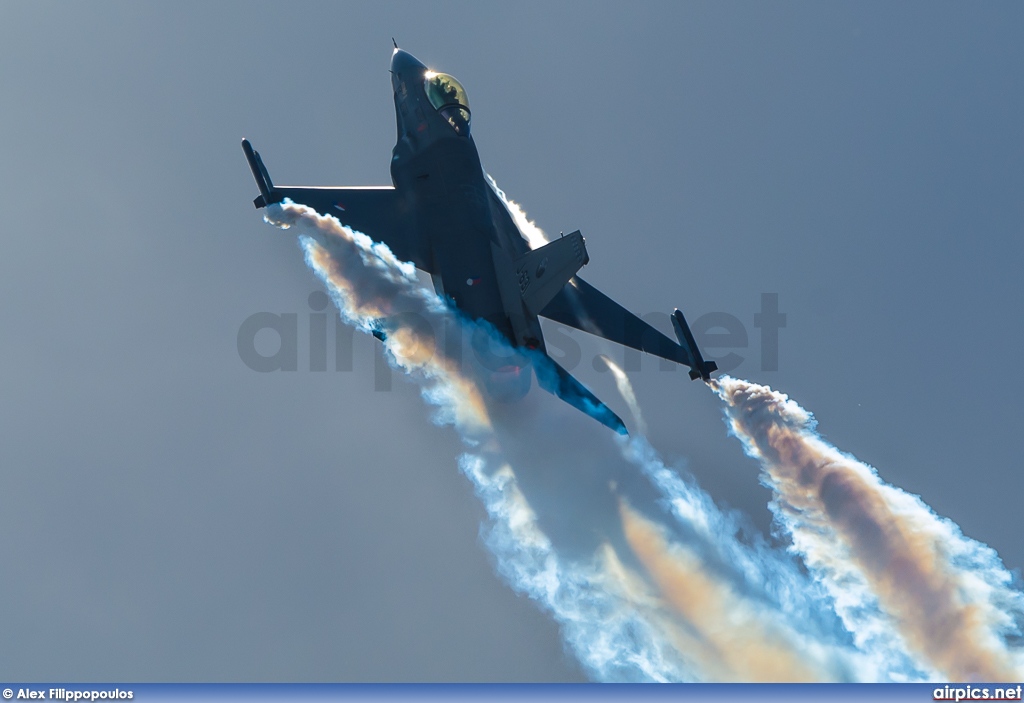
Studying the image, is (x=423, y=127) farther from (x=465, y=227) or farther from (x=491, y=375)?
(x=491, y=375)

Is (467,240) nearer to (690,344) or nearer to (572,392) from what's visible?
(572,392)

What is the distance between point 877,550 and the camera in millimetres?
31719

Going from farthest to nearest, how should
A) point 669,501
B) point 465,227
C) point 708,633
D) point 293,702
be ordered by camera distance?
point 465,227 < point 669,501 < point 708,633 < point 293,702

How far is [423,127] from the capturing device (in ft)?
129

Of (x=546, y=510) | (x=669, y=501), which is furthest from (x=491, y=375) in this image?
(x=669, y=501)

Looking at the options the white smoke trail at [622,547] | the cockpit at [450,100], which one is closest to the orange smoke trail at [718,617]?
the white smoke trail at [622,547]

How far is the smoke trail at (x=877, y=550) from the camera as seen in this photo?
28.3m

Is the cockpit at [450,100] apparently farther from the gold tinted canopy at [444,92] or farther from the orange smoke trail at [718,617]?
the orange smoke trail at [718,617]

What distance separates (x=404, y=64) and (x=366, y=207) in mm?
7016

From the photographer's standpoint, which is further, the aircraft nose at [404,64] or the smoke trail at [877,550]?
the aircraft nose at [404,64]

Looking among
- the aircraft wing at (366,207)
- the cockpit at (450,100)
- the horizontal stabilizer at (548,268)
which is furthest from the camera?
the cockpit at (450,100)

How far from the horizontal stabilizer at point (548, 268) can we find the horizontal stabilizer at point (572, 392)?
2.21 meters

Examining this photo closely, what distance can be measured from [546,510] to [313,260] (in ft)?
43.0

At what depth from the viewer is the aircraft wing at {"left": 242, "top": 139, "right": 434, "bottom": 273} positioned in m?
37.2
